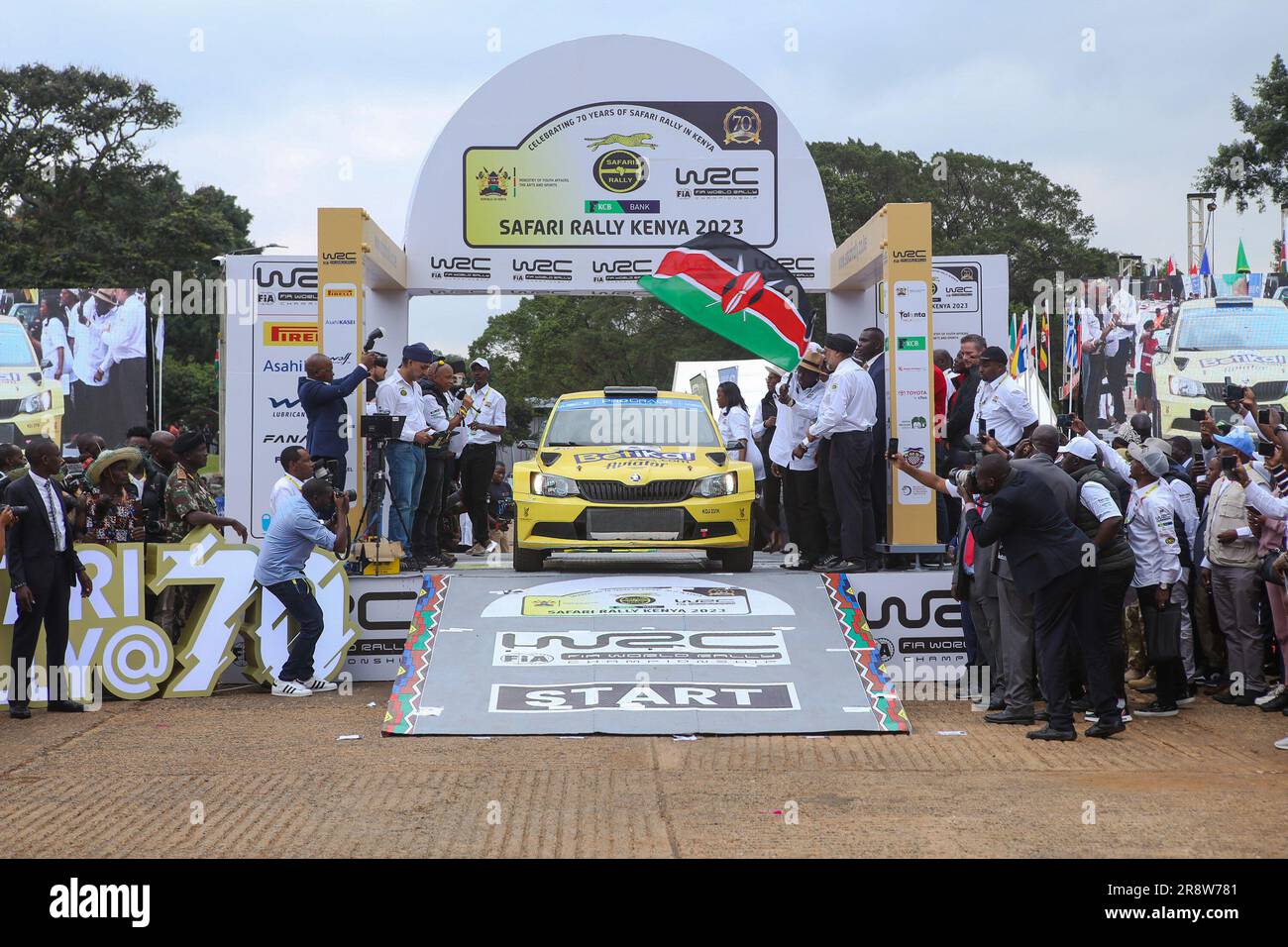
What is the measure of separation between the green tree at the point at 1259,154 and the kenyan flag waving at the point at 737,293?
24.0 m

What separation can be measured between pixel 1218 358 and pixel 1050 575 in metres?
18.1

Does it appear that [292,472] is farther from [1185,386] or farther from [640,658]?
[1185,386]

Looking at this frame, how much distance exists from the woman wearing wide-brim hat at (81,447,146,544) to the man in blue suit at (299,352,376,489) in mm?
1508

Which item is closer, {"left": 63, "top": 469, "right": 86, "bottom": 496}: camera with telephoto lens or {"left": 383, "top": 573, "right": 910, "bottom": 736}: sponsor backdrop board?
{"left": 383, "top": 573, "right": 910, "bottom": 736}: sponsor backdrop board

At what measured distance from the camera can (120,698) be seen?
1134 cm

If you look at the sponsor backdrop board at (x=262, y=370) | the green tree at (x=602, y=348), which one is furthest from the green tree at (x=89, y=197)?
the sponsor backdrop board at (x=262, y=370)

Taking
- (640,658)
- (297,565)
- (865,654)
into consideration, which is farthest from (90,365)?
(865,654)

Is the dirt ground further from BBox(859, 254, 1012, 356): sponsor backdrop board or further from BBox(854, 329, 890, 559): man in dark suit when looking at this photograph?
BBox(859, 254, 1012, 356): sponsor backdrop board

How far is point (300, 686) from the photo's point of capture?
1154 centimetres

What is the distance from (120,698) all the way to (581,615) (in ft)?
12.5

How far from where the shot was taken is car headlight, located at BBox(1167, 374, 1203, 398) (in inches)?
993

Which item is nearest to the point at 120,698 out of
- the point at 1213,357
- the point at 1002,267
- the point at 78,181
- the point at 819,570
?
the point at 819,570

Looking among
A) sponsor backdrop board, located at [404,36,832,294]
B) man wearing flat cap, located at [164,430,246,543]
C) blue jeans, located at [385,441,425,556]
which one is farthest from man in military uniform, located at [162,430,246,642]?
sponsor backdrop board, located at [404,36,832,294]

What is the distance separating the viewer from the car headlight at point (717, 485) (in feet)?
39.8
